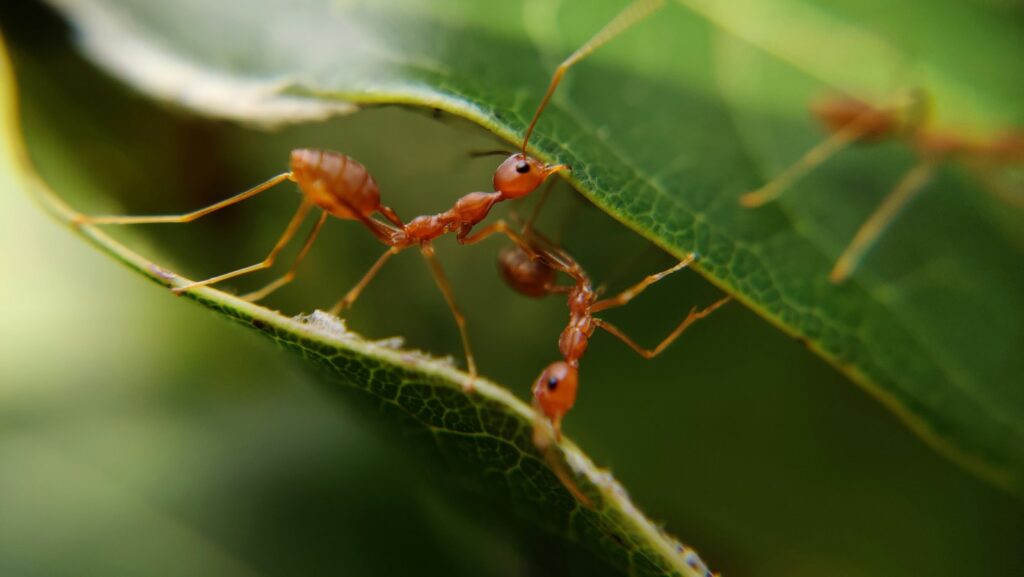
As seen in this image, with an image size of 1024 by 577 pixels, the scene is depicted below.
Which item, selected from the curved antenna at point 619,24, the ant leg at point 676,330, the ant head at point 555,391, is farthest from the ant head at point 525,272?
the curved antenna at point 619,24

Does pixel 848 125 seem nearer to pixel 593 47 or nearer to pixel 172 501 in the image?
pixel 593 47

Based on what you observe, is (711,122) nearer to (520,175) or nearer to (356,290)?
(520,175)

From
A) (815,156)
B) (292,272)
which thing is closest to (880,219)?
(815,156)

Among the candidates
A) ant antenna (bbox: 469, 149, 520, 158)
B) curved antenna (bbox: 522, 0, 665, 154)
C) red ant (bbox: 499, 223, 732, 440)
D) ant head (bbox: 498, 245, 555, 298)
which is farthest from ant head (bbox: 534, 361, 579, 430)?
curved antenna (bbox: 522, 0, 665, 154)

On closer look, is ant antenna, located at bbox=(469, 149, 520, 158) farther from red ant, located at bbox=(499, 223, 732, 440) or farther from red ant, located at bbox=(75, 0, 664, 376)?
red ant, located at bbox=(499, 223, 732, 440)

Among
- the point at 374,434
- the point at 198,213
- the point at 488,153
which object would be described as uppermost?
the point at 488,153

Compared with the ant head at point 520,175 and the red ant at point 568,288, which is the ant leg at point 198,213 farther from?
the red ant at point 568,288
